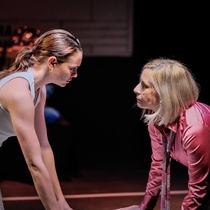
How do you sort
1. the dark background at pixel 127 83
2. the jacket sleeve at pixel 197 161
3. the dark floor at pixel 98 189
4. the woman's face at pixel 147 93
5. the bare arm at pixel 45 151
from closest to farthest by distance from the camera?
the jacket sleeve at pixel 197 161
the woman's face at pixel 147 93
the bare arm at pixel 45 151
the dark floor at pixel 98 189
the dark background at pixel 127 83

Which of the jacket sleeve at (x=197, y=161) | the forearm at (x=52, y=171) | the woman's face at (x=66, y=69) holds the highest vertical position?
the woman's face at (x=66, y=69)

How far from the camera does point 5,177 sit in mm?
5355

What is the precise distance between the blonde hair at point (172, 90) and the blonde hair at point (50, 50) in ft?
1.24

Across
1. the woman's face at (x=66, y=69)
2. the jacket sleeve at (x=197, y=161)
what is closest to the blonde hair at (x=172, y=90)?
the jacket sleeve at (x=197, y=161)

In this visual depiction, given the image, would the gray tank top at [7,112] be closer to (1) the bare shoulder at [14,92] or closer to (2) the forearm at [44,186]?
(1) the bare shoulder at [14,92]

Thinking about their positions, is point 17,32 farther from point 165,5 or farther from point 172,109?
point 172,109

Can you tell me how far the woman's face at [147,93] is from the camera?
241 cm

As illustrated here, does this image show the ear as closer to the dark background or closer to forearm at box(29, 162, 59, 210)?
forearm at box(29, 162, 59, 210)

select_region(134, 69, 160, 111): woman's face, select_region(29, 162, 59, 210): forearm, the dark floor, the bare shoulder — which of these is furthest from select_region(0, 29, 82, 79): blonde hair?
the dark floor

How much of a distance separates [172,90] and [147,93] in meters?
0.12

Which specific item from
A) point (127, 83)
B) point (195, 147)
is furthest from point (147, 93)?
point (127, 83)

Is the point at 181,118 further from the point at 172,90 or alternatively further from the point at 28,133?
the point at 28,133

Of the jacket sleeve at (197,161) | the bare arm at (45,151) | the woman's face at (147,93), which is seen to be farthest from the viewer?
the bare arm at (45,151)

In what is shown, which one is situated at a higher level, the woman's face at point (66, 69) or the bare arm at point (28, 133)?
the woman's face at point (66, 69)
